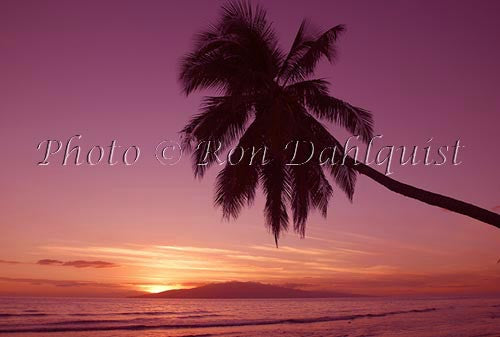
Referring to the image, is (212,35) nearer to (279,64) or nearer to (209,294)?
(279,64)

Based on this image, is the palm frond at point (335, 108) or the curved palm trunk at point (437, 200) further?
the palm frond at point (335, 108)

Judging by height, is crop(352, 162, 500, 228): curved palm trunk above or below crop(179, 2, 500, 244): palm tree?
below

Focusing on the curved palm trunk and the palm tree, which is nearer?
the curved palm trunk

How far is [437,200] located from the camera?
25.5ft

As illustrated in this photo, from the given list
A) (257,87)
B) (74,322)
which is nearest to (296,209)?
(257,87)

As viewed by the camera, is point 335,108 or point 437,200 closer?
point 437,200

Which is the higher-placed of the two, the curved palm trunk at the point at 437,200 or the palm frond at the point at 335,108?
the palm frond at the point at 335,108

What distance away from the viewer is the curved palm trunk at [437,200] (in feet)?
23.4

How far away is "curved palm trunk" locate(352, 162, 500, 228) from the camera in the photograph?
7.14m

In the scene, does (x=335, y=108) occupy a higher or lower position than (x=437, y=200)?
higher

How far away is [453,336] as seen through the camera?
894 inches

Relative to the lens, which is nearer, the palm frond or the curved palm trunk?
the curved palm trunk

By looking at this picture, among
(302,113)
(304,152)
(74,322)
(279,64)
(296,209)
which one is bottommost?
(74,322)

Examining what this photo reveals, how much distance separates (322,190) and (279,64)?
3379 mm
